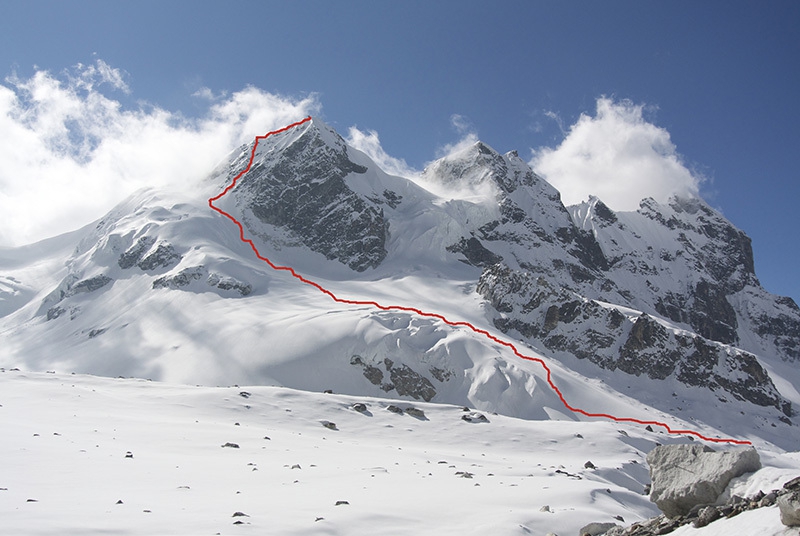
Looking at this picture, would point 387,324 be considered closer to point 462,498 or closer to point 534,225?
point 462,498

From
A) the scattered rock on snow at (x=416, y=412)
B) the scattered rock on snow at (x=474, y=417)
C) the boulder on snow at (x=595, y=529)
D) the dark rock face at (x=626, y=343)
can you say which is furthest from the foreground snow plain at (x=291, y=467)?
the dark rock face at (x=626, y=343)

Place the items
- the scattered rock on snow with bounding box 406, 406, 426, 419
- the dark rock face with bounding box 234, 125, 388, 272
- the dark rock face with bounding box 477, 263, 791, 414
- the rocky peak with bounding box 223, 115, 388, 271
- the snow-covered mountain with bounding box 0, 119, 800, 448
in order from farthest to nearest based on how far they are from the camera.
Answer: the rocky peak with bounding box 223, 115, 388, 271 < the dark rock face with bounding box 234, 125, 388, 272 < the dark rock face with bounding box 477, 263, 791, 414 < the snow-covered mountain with bounding box 0, 119, 800, 448 < the scattered rock on snow with bounding box 406, 406, 426, 419

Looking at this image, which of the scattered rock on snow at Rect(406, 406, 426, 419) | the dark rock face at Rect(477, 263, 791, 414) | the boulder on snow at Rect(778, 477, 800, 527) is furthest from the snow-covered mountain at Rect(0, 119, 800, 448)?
the boulder on snow at Rect(778, 477, 800, 527)

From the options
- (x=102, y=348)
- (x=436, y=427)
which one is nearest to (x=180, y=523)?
(x=436, y=427)

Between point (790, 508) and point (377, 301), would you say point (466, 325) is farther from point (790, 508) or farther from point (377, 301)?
point (790, 508)

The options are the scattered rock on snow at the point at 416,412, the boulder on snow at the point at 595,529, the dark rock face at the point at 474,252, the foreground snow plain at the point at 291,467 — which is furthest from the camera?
the dark rock face at the point at 474,252

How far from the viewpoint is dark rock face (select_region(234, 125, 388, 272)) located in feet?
530

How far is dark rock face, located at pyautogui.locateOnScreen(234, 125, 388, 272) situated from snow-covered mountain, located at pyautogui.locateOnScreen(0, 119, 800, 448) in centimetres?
55

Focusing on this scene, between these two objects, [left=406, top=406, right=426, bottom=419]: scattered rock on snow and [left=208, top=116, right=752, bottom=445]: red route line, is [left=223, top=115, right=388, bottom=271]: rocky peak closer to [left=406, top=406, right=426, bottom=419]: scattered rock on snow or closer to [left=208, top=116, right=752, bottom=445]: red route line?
[left=208, top=116, right=752, bottom=445]: red route line

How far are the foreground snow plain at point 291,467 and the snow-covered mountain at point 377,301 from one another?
40676 mm

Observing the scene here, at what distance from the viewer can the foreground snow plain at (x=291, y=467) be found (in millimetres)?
12258

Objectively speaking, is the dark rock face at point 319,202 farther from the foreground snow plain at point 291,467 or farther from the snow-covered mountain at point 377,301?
the foreground snow plain at point 291,467

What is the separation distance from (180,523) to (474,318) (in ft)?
345

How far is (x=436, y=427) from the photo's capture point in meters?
39.3
